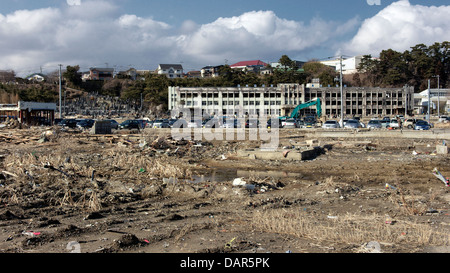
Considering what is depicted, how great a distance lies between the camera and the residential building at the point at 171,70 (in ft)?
450

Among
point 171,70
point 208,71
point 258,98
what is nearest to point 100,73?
point 171,70

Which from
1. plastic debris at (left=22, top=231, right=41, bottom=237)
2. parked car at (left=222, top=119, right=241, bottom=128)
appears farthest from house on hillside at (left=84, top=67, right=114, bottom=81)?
plastic debris at (left=22, top=231, right=41, bottom=237)

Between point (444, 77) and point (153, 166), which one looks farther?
point (444, 77)

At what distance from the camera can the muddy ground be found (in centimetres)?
687

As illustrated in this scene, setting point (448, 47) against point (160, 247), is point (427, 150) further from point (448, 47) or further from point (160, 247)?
point (448, 47)

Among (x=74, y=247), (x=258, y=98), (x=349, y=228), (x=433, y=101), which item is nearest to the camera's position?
(x=74, y=247)

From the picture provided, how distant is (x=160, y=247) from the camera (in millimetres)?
6762

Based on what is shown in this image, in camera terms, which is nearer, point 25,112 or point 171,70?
point 25,112

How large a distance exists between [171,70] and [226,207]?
131 meters

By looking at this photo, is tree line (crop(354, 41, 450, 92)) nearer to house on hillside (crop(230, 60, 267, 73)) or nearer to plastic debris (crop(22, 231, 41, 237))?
house on hillside (crop(230, 60, 267, 73))

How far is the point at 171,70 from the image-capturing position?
13750 cm

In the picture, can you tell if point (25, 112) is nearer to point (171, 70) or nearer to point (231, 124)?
point (231, 124)
